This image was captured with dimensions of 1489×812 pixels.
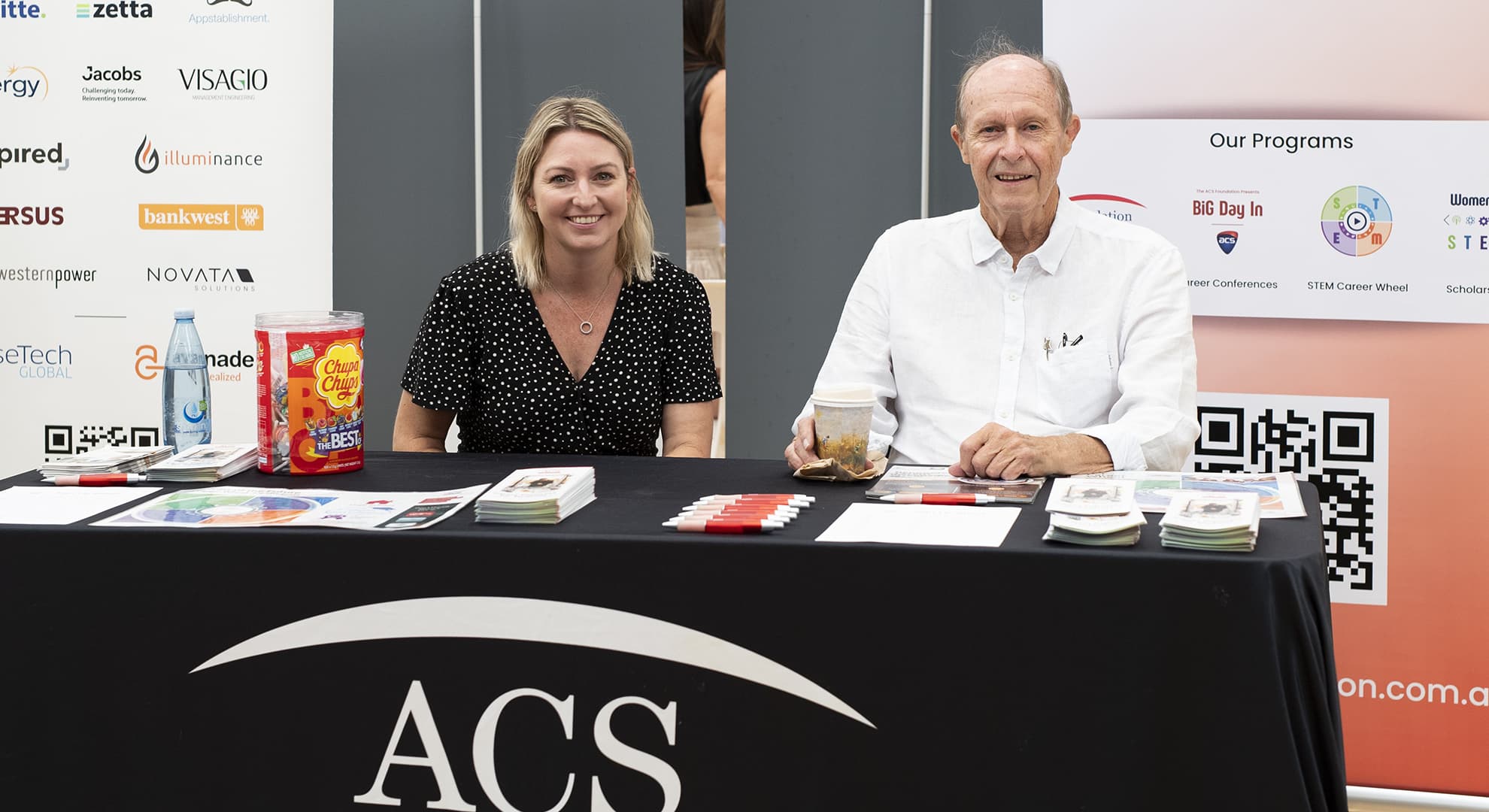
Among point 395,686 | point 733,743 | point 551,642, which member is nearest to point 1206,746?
point 733,743

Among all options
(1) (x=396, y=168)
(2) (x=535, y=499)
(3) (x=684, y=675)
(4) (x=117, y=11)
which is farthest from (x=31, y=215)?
(3) (x=684, y=675)

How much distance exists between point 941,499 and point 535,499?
0.52 m

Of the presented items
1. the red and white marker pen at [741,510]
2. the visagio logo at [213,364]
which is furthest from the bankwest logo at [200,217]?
the red and white marker pen at [741,510]

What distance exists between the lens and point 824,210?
3.56 metres

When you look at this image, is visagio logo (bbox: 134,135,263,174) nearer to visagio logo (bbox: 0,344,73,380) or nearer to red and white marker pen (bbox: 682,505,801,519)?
visagio logo (bbox: 0,344,73,380)

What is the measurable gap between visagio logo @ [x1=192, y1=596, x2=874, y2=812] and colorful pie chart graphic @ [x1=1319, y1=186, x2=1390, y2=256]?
204 centimetres

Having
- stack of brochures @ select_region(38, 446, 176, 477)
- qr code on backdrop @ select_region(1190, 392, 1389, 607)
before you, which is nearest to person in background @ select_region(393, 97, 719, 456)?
stack of brochures @ select_region(38, 446, 176, 477)

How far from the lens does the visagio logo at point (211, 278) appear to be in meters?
3.66

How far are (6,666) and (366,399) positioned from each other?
6.75 feet

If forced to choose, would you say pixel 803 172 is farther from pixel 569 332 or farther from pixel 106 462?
pixel 106 462

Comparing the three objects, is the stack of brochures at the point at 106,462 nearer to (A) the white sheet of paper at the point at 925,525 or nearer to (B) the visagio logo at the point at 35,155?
(A) the white sheet of paper at the point at 925,525

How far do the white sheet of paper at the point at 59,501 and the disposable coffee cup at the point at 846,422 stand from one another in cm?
96

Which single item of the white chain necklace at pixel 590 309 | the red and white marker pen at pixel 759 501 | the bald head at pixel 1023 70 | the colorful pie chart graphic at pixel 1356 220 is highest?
the bald head at pixel 1023 70

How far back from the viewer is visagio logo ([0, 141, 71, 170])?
3.71m
